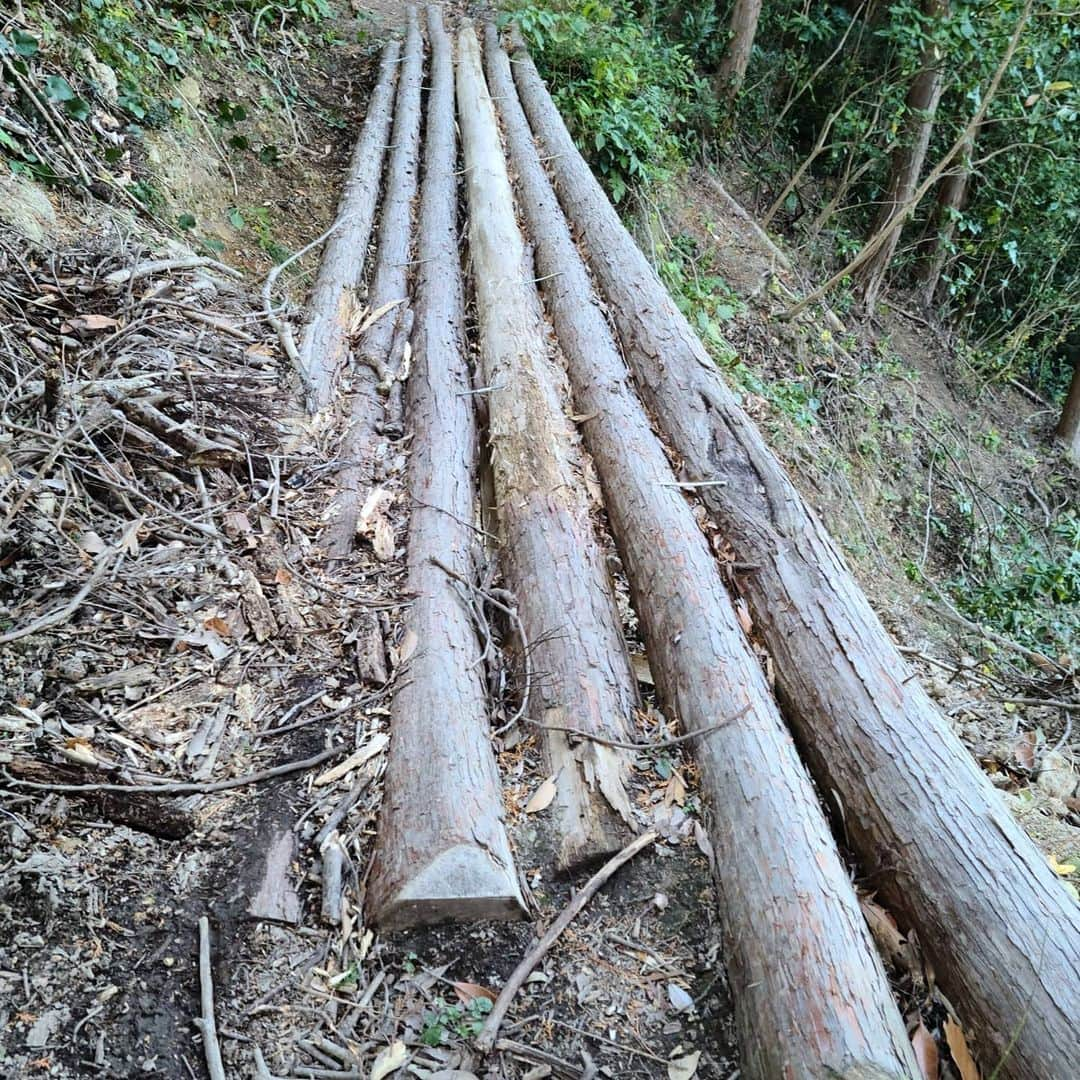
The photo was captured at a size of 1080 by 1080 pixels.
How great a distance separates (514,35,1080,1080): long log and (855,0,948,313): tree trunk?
19.7 feet

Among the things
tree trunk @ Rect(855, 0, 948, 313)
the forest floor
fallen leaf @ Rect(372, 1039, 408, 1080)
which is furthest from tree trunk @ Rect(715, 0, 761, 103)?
fallen leaf @ Rect(372, 1039, 408, 1080)

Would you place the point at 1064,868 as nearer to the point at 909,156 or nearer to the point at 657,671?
the point at 657,671

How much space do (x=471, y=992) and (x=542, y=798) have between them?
50 centimetres

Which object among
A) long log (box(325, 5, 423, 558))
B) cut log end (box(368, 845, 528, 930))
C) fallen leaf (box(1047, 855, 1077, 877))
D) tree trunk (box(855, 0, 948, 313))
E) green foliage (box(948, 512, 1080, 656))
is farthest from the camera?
tree trunk (box(855, 0, 948, 313))

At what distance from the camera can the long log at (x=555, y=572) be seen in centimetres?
212

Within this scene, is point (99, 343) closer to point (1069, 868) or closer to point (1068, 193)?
point (1069, 868)

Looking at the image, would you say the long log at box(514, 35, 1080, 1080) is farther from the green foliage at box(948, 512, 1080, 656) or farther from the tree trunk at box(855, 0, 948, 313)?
the tree trunk at box(855, 0, 948, 313)

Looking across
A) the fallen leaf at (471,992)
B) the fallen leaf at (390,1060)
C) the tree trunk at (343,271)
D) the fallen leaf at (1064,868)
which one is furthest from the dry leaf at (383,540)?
the fallen leaf at (1064,868)

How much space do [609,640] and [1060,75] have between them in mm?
8823

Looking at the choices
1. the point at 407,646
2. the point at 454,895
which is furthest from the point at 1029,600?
the point at 454,895

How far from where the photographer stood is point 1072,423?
974cm

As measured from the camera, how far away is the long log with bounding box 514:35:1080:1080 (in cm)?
171

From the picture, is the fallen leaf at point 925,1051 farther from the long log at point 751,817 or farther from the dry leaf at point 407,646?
the dry leaf at point 407,646

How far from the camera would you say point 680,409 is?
3.48m
